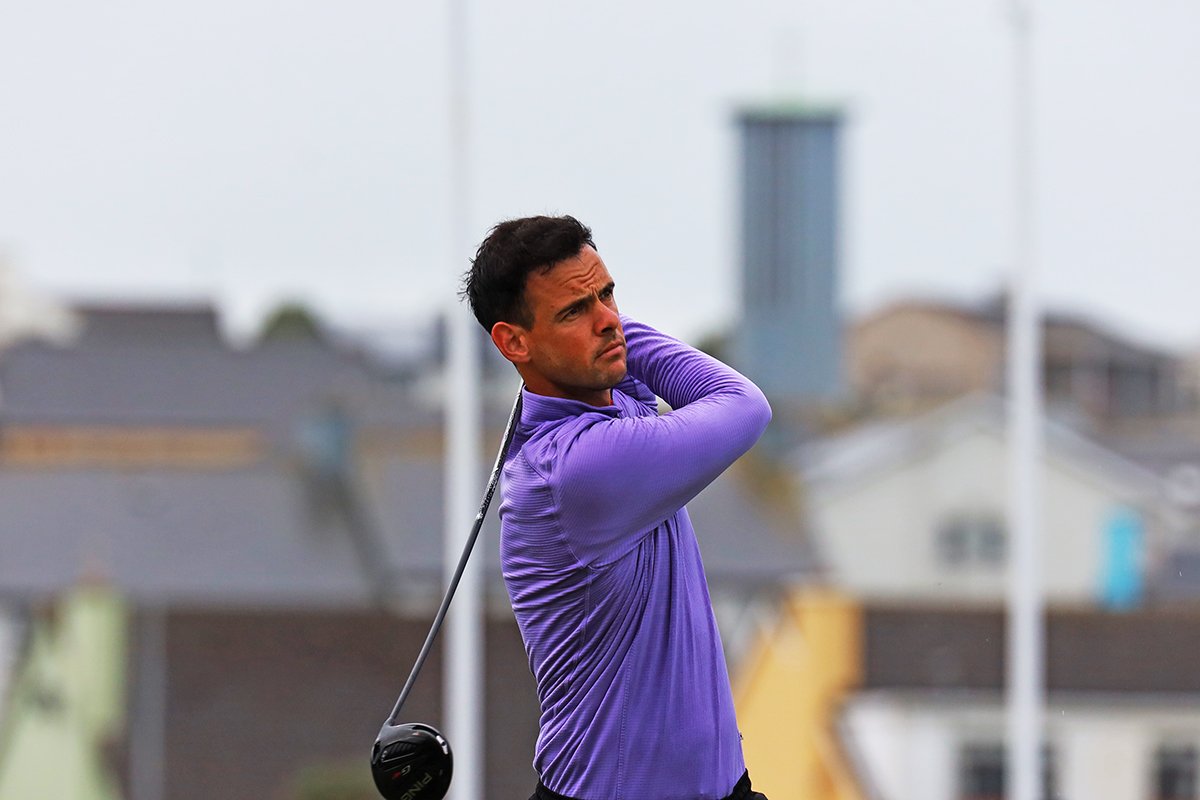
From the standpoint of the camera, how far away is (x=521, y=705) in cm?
2198

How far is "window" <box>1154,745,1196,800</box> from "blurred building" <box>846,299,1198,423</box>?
82.8ft

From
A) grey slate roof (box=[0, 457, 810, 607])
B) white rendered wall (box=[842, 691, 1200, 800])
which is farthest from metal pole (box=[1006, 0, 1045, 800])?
grey slate roof (box=[0, 457, 810, 607])

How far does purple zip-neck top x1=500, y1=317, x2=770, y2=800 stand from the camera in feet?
7.28

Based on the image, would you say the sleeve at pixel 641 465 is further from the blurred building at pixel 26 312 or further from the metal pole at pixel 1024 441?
the blurred building at pixel 26 312

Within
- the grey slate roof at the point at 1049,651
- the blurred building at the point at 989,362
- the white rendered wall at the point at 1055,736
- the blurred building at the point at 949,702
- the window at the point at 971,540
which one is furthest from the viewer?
the blurred building at the point at 989,362

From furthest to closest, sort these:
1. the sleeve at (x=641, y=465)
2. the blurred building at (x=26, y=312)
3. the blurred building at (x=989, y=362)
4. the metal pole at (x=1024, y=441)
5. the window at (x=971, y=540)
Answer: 1. the blurred building at (x=26, y=312)
2. the blurred building at (x=989, y=362)
3. the window at (x=971, y=540)
4. the metal pole at (x=1024, y=441)
5. the sleeve at (x=641, y=465)

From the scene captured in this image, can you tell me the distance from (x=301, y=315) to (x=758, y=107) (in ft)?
80.3

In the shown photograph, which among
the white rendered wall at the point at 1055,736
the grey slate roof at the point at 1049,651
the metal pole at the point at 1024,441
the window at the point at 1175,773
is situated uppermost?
the metal pole at the point at 1024,441

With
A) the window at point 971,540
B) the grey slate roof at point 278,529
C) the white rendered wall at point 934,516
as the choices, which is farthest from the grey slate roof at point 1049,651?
the window at point 971,540

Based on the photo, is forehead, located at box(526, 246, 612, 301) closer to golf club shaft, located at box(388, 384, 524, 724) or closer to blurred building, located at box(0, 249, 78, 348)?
golf club shaft, located at box(388, 384, 524, 724)

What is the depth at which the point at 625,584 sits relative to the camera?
2.27 metres

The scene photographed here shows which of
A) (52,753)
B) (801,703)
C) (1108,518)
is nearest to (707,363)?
(801,703)

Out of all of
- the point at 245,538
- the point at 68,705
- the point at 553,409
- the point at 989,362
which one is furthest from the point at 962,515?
the point at 553,409

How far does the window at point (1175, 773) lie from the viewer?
19.2 m
